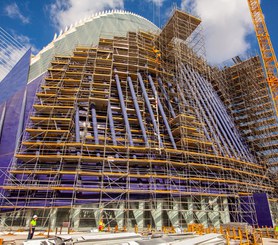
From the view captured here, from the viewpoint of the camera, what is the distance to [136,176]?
20.0 meters

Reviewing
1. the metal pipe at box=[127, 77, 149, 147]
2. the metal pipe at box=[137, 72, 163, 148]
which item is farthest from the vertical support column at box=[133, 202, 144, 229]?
the metal pipe at box=[137, 72, 163, 148]

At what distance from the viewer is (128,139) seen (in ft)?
70.7

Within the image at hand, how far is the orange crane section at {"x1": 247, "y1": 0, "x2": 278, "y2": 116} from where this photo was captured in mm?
36125

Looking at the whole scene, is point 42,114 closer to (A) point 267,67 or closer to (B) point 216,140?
(B) point 216,140

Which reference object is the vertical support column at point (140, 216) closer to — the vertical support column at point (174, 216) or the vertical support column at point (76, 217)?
the vertical support column at point (174, 216)

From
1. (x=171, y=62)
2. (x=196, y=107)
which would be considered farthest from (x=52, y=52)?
(x=196, y=107)

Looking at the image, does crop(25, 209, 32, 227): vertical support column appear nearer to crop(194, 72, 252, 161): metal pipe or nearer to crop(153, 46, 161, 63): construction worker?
crop(153, 46, 161, 63): construction worker

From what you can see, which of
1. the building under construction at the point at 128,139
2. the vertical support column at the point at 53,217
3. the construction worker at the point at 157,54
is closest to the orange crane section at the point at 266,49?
the building under construction at the point at 128,139

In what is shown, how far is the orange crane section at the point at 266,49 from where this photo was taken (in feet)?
119

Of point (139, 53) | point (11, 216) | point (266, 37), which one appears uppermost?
point (266, 37)

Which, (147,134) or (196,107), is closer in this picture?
(147,134)

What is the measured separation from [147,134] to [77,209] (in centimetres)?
1034

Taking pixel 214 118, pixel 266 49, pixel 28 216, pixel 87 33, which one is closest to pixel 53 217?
pixel 28 216

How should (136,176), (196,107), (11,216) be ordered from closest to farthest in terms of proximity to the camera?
(11,216) → (136,176) → (196,107)
